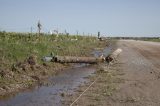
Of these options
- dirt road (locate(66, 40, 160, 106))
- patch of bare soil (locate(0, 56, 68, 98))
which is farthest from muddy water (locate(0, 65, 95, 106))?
dirt road (locate(66, 40, 160, 106))

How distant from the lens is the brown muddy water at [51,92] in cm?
1343

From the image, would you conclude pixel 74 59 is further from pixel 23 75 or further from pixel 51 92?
pixel 51 92

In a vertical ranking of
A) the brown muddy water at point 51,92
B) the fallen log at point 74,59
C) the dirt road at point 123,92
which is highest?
the fallen log at point 74,59

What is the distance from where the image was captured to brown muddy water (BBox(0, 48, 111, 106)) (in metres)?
13.4

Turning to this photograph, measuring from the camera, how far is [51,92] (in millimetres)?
15523

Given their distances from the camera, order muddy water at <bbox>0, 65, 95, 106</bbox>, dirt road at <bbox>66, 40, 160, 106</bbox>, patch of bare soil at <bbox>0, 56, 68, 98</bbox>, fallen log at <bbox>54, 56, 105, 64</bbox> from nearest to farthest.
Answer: dirt road at <bbox>66, 40, 160, 106</bbox> < muddy water at <bbox>0, 65, 95, 106</bbox> < patch of bare soil at <bbox>0, 56, 68, 98</bbox> < fallen log at <bbox>54, 56, 105, 64</bbox>

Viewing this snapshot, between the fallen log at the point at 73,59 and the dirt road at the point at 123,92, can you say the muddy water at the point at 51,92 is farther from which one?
the fallen log at the point at 73,59

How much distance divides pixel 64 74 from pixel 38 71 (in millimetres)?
2166

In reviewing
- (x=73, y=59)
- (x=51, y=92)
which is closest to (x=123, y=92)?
(x=51, y=92)

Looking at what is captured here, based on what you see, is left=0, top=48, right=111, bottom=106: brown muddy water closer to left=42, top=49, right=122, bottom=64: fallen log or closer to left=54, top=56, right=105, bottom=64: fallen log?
left=42, top=49, right=122, bottom=64: fallen log

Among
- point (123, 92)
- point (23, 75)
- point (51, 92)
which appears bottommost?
point (51, 92)

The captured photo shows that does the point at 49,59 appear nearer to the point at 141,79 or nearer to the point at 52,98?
the point at 141,79

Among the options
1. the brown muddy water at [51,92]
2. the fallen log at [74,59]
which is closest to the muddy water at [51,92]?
the brown muddy water at [51,92]

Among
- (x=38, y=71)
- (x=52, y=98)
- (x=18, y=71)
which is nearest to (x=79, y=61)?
(x=38, y=71)
